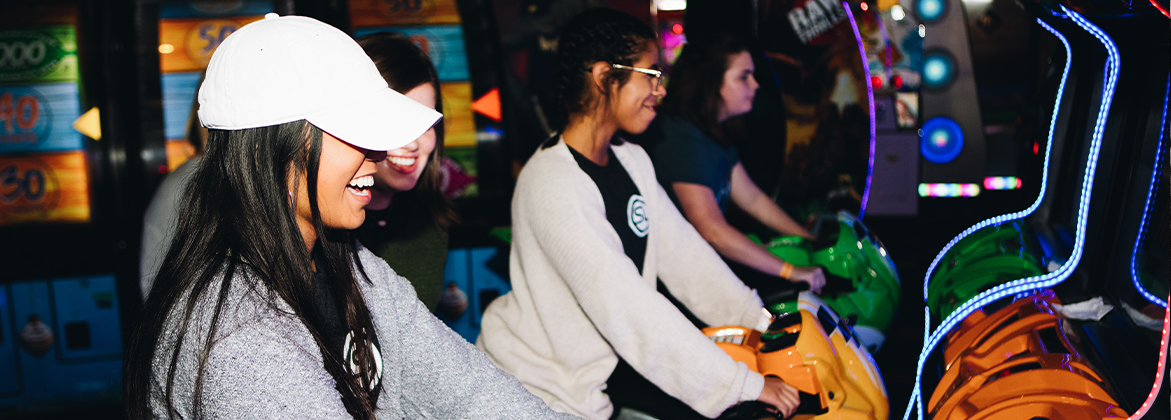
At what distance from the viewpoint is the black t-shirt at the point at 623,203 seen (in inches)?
73.2

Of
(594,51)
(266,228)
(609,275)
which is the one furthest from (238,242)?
(594,51)

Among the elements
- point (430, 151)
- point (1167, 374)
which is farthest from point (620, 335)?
point (1167, 374)

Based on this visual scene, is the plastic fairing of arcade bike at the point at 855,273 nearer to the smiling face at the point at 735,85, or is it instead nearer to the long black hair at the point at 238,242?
the smiling face at the point at 735,85

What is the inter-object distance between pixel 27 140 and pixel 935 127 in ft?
22.7

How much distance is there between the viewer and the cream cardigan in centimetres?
156

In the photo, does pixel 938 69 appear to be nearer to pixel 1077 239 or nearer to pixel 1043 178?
pixel 1043 178

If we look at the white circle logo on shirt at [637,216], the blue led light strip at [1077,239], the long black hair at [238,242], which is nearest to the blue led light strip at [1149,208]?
the blue led light strip at [1077,239]

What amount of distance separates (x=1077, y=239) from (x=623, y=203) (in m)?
0.95

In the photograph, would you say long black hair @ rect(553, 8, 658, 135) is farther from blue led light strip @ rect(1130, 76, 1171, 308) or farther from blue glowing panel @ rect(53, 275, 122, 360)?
blue glowing panel @ rect(53, 275, 122, 360)

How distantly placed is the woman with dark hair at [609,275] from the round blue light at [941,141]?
590 centimetres

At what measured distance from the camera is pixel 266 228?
1.01 m

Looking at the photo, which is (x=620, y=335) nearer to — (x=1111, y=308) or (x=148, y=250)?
(x=1111, y=308)

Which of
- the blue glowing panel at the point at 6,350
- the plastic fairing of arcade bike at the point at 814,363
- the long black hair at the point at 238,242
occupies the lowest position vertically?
the blue glowing panel at the point at 6,350

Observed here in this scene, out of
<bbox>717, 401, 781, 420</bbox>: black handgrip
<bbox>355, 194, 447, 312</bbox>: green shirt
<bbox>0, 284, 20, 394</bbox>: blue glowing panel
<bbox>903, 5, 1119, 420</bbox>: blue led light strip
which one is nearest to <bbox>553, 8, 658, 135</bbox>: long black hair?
<bbox>355, 194, 447, 312</bbox>: green shirt
